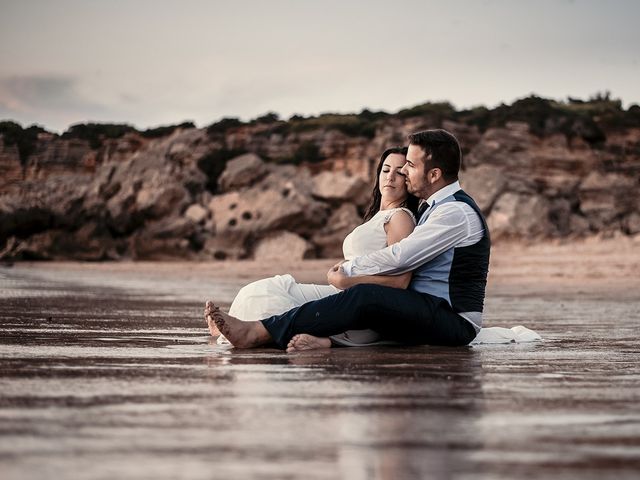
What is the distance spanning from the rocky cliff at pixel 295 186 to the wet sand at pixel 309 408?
89.9 ft

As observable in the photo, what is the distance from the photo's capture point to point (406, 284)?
655 cm

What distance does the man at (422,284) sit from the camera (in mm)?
6363

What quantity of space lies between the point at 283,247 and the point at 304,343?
30.0 m

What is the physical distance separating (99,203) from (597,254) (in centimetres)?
2319

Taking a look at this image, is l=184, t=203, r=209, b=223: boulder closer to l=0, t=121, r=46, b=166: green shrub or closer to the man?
l=0, t=121, r=46, b=166: green shrub

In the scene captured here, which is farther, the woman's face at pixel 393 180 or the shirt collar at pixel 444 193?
the woman's face at pixel 393 180

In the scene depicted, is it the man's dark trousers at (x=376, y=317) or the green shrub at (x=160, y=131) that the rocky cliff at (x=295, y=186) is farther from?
the man's dark trousers at (x=376, y=317)

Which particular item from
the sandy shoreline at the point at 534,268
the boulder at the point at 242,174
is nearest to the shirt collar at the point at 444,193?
→ the sandy shoreline at the point at 534,268

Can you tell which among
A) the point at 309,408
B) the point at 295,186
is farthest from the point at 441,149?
the point at 295,186

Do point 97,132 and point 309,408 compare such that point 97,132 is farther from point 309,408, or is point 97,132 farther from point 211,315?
point 309,408

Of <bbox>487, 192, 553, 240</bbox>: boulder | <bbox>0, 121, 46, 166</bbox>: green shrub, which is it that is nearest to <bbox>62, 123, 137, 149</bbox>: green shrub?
<bbox>0, 121, 46, 166</bbox>: green shrub

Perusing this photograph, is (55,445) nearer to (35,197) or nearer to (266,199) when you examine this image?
(266,199)

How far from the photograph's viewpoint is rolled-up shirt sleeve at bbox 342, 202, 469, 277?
20.9 ft

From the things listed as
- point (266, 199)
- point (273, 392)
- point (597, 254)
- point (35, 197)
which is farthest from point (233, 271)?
point (273, 392)
